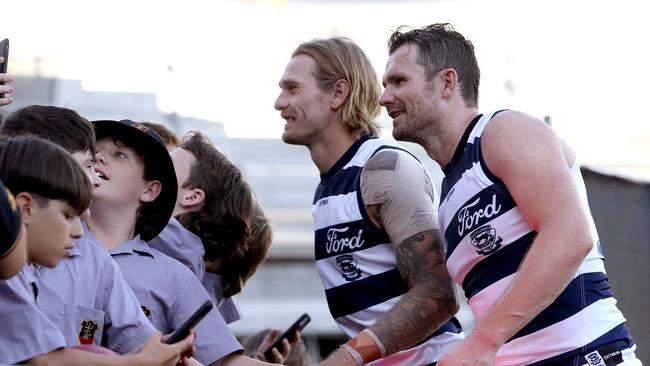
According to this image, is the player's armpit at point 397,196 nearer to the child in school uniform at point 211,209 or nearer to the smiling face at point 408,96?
the smiling face at point 408,96

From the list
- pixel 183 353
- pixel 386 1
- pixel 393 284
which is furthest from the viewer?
pixel 386 1

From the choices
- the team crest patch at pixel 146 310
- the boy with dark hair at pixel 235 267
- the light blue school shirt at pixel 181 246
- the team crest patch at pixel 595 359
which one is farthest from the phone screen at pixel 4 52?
the team crest patch at pixel 595 359

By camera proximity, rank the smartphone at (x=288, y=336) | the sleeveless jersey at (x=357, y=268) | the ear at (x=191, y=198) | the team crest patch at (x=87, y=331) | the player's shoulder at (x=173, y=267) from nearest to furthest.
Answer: the team crest patch at (x=87, y=331) → the player's shoulder at (x=173, y=267) → the sleeveless jersey at (x=357, y=268) → the smartphone at (x=288, y=336) → the ear at (x=191, y=198)

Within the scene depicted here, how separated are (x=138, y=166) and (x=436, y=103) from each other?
101cm

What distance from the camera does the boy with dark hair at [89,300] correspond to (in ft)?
10.2

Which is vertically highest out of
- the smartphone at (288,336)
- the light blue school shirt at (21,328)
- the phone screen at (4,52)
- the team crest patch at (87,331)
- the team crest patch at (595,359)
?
the phone screen at (4,52)

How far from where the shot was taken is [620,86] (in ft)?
61.6

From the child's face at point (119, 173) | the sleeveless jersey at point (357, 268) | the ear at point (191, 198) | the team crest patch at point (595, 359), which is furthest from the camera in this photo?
the ear at point (191, 198)

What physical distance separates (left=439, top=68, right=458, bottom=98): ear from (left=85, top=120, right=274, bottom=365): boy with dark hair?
0.95 metres

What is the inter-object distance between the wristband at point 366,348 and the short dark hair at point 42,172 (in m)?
1.37

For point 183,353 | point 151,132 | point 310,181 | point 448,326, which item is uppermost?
point 151,132

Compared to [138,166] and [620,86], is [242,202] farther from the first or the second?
[620,86]

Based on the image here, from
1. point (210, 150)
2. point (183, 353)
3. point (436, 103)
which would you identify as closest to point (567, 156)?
point (436, 103)

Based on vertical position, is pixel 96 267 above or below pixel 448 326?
above
